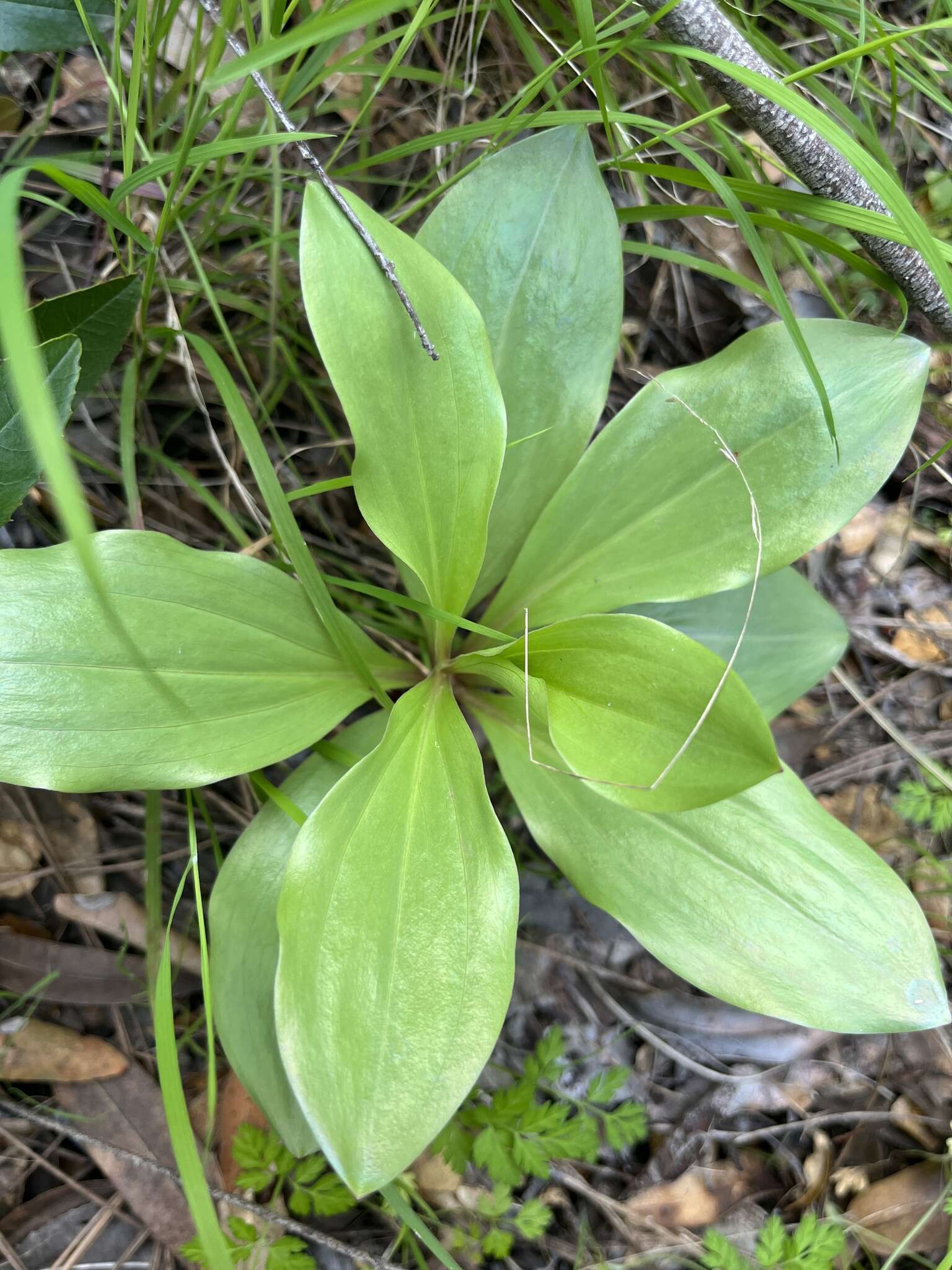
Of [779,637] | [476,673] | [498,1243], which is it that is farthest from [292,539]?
[498,1243]

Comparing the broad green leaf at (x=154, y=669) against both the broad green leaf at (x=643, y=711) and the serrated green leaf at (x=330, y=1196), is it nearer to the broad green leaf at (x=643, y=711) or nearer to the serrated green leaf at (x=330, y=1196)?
the broad green leaf at (x=643, y=711)

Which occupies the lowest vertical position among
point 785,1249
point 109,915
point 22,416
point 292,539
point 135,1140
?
point 785,1249

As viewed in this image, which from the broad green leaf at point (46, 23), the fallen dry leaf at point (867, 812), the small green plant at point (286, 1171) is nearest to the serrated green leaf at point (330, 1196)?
the small green plant at point (286, 1171)

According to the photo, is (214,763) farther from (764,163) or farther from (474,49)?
(764,163)

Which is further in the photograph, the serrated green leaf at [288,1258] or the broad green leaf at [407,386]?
the serrated green leaf at [288,1258]

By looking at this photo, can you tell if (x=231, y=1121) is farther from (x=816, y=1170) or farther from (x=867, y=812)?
(x=867, y=812)

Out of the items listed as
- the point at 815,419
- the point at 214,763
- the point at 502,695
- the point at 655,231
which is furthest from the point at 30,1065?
the point at 655,231

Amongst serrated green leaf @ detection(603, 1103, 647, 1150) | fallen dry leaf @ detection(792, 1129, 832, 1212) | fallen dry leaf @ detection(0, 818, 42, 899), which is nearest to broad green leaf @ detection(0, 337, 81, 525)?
fallen dry leaf @ detection(0, 818, 42, 899)
